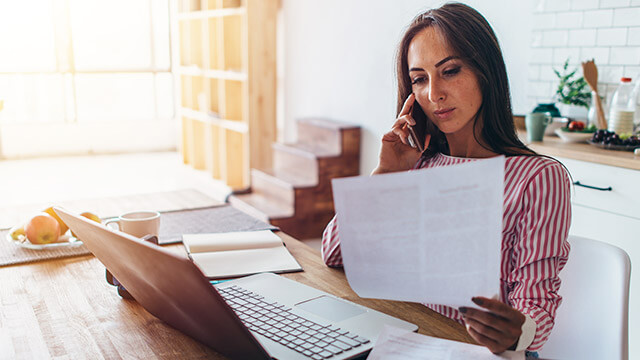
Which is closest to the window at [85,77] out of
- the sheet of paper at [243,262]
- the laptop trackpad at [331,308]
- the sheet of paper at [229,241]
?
the sheet of paper at [229,241]

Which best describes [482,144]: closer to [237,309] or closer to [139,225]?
[237,309]

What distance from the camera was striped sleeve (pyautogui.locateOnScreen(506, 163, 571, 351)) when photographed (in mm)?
1034

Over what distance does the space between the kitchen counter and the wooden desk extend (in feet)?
4.22

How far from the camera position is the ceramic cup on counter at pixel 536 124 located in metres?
2.43

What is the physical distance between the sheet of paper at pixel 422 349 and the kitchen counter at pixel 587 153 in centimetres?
141

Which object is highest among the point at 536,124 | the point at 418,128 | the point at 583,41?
the point at 583,41

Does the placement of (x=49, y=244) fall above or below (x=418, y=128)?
below

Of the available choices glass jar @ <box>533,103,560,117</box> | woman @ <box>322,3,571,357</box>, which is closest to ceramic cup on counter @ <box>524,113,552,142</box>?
glass jar @ <box>533,103,560,117</box>

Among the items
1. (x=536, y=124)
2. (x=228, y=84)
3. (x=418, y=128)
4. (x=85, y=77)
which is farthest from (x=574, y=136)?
(x=85, y=77)

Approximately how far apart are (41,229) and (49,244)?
0.04m

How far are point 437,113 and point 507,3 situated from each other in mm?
1880

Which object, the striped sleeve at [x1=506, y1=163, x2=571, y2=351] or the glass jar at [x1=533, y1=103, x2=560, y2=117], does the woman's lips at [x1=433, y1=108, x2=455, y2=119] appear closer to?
the striped sleeve at [x1=506, y1=163, x2=571, y2=351]

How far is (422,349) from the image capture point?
0.91m

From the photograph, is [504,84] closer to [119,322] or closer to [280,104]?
[119,322]
